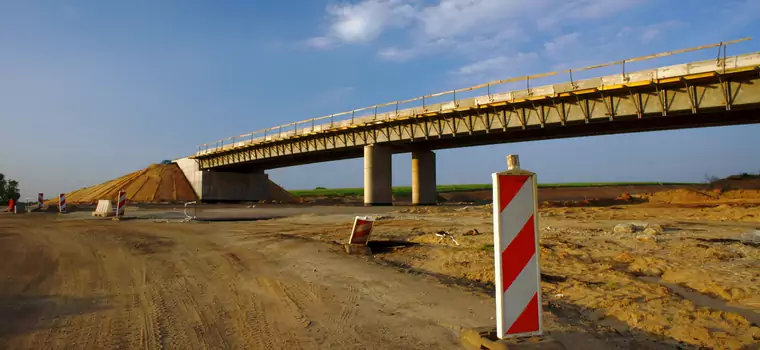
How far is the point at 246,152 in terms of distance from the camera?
188 feet

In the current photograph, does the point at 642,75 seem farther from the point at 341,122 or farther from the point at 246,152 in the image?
the point at 246,152

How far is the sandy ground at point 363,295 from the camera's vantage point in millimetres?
4555

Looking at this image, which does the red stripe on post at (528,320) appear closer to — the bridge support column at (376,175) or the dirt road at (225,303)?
the dirt road at (225,303)

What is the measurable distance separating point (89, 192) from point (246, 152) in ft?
95.7

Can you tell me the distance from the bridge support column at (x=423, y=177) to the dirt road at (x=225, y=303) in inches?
1409

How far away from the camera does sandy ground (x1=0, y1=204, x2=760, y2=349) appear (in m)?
4.55

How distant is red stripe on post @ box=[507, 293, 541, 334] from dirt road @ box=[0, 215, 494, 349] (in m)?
0.88

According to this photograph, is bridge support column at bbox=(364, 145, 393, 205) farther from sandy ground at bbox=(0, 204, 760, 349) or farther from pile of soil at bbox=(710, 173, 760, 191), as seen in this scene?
pile of soil at bbox=(710, 173, 760, 191)

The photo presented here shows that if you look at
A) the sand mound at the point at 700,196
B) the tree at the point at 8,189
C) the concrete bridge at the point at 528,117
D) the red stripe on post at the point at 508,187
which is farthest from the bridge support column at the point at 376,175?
the tree at the point at 8,189

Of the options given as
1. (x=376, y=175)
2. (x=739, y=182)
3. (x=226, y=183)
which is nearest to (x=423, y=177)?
(x=376, y=175)

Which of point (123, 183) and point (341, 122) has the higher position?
point (341, 122)

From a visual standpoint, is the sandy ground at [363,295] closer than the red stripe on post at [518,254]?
No

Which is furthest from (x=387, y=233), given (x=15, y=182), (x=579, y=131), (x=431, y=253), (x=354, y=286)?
(x=15, y=182)

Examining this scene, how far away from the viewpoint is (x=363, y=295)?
20.9 feet
